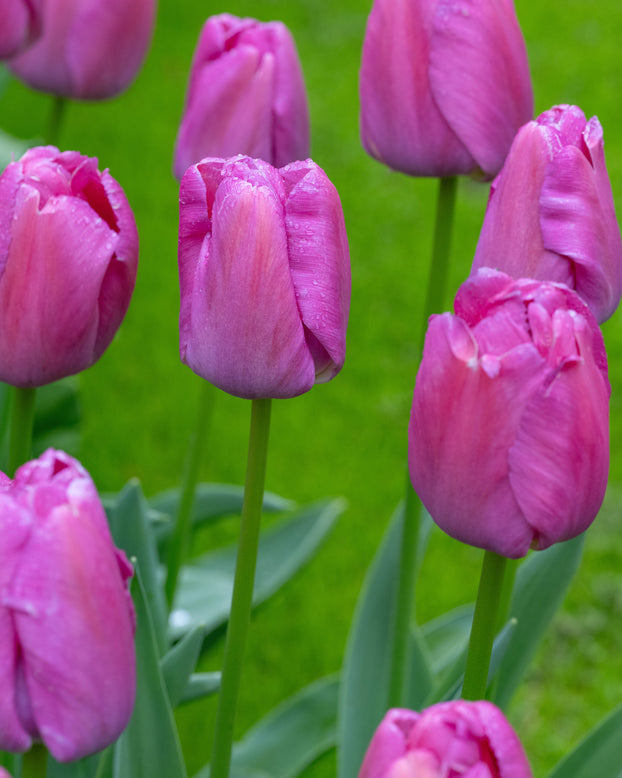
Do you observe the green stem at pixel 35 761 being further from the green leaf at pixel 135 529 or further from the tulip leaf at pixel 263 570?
the tulip leaf at pixel 263 570

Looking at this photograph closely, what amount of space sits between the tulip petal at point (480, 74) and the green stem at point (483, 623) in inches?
14.4

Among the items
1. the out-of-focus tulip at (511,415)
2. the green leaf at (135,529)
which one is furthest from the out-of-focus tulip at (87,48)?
the out-of-focus tulip at (511,415)

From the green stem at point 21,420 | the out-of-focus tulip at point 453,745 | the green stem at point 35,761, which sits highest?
the out-of-focus tulip at point 453,745

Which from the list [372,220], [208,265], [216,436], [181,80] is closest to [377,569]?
[208,265]

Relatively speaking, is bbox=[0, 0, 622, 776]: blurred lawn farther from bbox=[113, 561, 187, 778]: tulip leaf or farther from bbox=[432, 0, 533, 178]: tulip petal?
bbox=[113, 561, 187, 778]: tulip leaf

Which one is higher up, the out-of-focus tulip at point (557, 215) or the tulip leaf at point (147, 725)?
the out-of-focus tulip at point (557, 215)

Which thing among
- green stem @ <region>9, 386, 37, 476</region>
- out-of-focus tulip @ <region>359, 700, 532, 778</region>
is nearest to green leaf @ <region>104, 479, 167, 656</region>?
green stem @ <region>9, 386, 37, 476</region>

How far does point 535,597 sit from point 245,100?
51 cm

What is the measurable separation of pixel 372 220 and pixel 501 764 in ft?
11.3

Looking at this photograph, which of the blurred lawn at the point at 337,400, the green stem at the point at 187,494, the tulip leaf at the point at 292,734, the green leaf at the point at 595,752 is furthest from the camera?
the blurred lawn at the point at 337,400

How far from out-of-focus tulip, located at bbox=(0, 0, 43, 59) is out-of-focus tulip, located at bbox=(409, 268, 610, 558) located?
25.9 inches

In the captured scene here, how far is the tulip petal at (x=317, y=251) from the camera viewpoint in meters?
0.65

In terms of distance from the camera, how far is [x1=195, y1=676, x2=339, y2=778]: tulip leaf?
1434 millimetres

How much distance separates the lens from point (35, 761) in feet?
1.90
